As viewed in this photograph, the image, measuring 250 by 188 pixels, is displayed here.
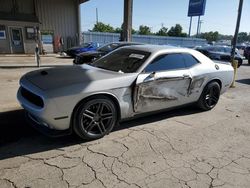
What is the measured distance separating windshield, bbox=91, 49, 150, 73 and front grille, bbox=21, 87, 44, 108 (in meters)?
1.48

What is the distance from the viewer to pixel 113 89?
3766 mm

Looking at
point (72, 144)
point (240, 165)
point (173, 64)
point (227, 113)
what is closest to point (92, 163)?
point (72, 144)

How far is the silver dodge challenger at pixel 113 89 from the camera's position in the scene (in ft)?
11.1

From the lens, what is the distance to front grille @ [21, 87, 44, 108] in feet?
11.1

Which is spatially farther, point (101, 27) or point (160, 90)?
point (101, 27)

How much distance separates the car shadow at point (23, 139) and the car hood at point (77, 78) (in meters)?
0.90

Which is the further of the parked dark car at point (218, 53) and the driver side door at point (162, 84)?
the parked dark car at point (218, 53)

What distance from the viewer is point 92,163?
3.16 metres

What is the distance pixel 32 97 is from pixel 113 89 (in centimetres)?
124

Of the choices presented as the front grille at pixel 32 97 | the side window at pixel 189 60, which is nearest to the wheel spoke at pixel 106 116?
the front grille at pixel 32 97

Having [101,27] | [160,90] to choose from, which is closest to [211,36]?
[101,27]

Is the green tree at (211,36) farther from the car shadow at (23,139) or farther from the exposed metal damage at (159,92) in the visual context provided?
the car shadow at (23,139)

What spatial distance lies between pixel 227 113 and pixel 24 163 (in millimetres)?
4445

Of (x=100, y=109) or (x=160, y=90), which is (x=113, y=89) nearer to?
(x=100, y=109)
